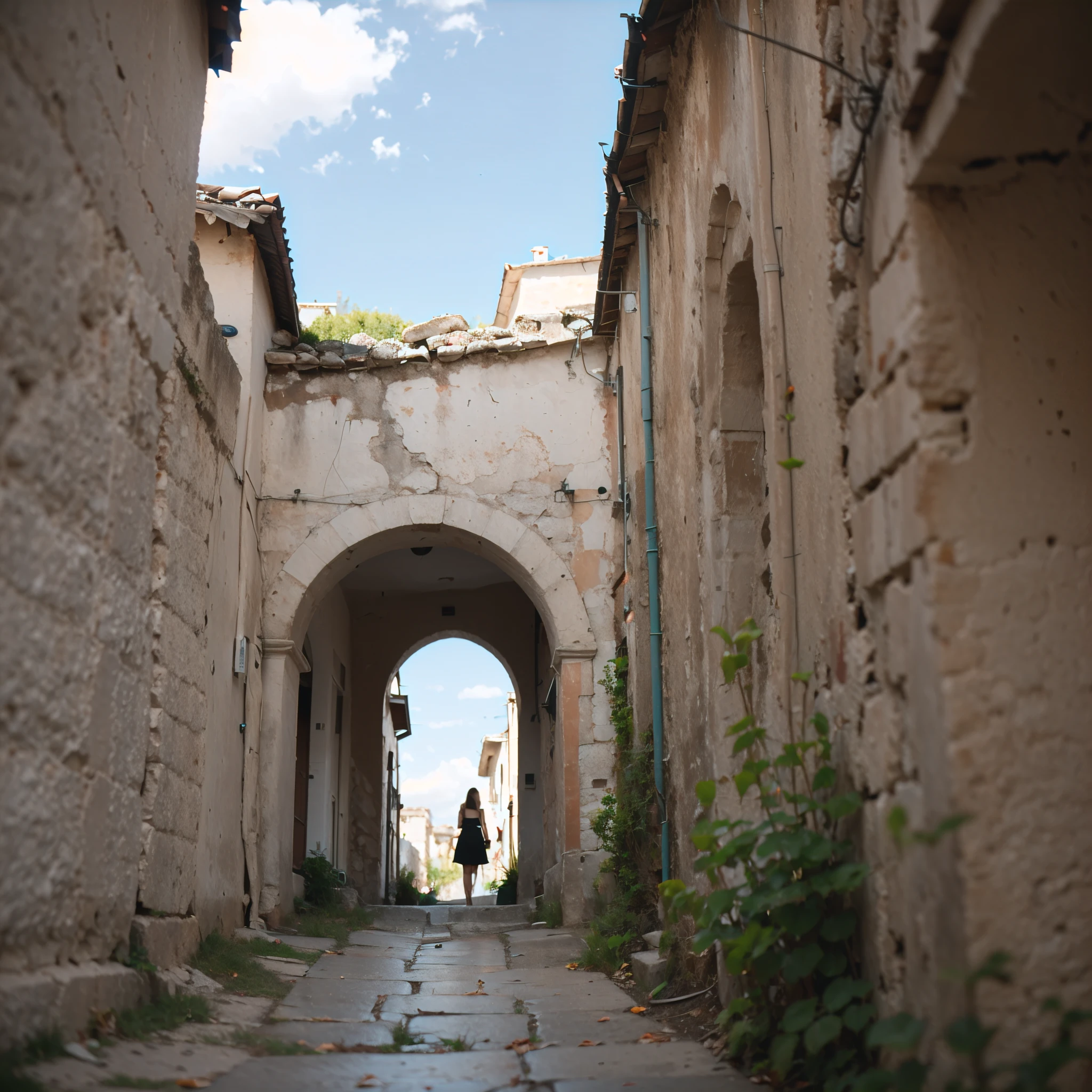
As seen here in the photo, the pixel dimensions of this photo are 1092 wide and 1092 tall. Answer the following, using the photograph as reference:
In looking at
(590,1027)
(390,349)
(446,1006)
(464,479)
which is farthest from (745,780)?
(390,349)

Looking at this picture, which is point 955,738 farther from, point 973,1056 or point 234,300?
point 234,300

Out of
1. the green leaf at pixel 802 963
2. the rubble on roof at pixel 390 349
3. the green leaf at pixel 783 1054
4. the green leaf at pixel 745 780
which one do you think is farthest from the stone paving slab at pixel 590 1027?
the rubble on roof at pixel 390 349

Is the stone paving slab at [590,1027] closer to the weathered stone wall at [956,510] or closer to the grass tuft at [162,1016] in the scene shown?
the grass tuft at [162,1016]

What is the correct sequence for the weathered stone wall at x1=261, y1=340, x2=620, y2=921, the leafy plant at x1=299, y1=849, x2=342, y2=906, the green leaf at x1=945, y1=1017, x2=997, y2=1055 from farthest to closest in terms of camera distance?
the leafy plant at x1=299, y1=849, x2=342, y2=906 < the weathered stone wall at x1=261, y1=340, x2=620, y2=921 < the green leaf at x1=945, y1=1017, x2=997, y2=1055

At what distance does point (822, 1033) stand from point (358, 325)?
13112 mm

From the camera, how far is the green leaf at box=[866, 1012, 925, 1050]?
7.14ft

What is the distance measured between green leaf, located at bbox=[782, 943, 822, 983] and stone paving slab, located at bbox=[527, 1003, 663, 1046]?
110cm

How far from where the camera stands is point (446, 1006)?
4.51 meters

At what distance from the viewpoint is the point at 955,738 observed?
2.26m

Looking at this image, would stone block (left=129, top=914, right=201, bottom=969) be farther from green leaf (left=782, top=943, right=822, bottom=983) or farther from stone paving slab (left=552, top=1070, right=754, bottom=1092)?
green leaf (left=782, top=943, right=822, bottom=983)

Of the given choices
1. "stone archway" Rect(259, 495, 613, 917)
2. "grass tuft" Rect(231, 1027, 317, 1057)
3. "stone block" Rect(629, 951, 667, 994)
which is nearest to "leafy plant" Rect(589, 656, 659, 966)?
"stone archway" Rect(259, 495, 613, 917)

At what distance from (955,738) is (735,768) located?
218 cm

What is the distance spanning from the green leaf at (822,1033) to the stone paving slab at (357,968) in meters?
3.13

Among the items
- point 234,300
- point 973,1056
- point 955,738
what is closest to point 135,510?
point 955,738
